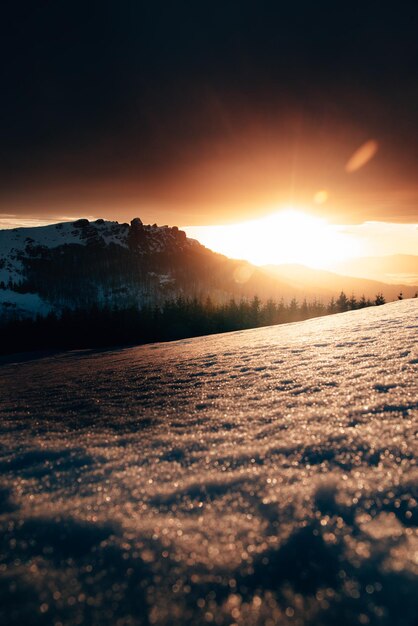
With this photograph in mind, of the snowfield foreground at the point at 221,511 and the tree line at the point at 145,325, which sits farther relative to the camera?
the tree line at the point at 145,325

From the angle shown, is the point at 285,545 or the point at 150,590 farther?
the point at 285,545

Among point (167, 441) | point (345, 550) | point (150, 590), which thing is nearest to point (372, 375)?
point (167, 441)

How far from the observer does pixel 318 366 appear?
19.4ft

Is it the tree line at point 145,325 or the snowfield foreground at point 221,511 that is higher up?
the snowfield foreground at point 221,511

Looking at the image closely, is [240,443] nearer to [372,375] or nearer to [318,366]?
[372,375]

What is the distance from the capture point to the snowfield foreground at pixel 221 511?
5.55ft

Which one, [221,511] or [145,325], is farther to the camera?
[145,325]

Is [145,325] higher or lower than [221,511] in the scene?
lower

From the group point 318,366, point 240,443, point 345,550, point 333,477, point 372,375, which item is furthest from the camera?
point 318,366

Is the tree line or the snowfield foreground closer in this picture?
the snowfield foreground

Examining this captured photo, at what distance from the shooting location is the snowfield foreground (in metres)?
1.69

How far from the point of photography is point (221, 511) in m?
2.32

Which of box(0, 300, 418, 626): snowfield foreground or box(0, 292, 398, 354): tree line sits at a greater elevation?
box(0, 300, 418, 626): snowfield foreground

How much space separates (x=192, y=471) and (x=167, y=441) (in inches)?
29.2
